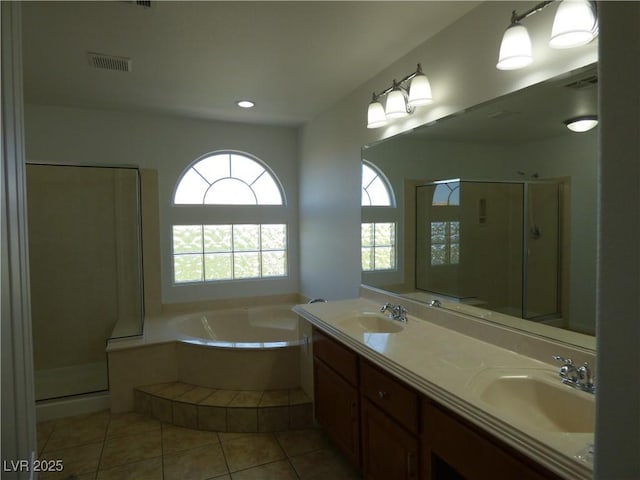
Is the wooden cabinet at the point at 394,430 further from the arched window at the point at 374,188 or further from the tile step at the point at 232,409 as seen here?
the arched window at the point at 374,188

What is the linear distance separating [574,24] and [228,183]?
3.32 m

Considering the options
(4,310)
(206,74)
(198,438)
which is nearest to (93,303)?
(198,438)

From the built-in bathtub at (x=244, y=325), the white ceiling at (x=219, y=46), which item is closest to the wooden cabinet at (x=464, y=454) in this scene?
the white ceiling at (x=219, y=46)

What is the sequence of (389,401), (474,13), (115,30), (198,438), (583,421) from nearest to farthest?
(583,421)
(389,401)
(474,13)
(115,30)
(198,438)

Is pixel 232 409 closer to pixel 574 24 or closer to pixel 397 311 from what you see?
pixel 397 311

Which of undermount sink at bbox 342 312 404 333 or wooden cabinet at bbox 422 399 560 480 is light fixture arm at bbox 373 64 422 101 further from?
wooden cabinet at bbox 422 399 560 480

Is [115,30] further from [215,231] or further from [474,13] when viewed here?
[215,231]

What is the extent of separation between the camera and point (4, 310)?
859mm

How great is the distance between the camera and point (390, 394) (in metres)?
1.60

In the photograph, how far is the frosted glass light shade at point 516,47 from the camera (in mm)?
1536

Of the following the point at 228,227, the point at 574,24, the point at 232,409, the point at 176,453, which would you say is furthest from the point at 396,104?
the point at 176,453

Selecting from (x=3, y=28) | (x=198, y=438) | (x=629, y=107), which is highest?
(x=3, y=28)

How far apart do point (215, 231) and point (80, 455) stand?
2233mm

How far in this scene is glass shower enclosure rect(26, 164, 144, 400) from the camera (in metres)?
3.48
